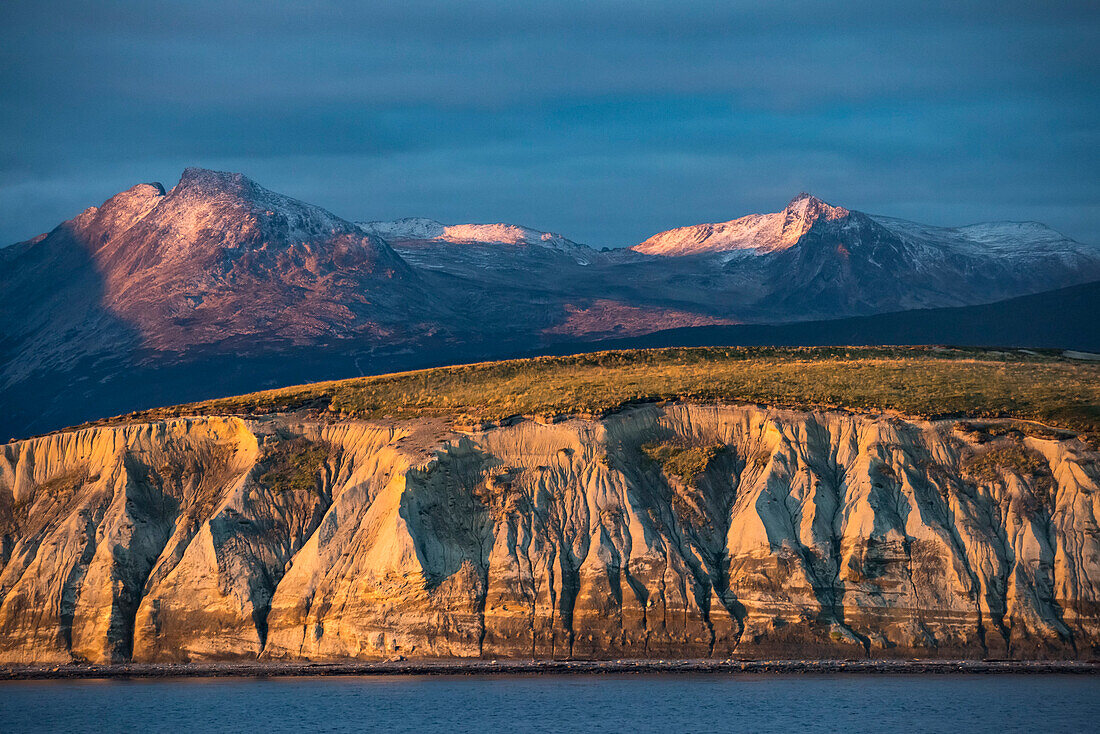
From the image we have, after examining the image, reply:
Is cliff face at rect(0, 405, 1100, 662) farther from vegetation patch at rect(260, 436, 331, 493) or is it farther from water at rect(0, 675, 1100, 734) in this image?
water at rect(0, 675, 1100, 734)

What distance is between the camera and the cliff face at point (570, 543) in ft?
258

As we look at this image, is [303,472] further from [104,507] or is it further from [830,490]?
[830,490]

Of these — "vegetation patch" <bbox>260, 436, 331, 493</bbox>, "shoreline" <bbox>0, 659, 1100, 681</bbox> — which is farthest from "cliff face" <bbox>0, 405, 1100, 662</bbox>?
"shoreline" <bbox>0, 659, 1100, 681</bbox>

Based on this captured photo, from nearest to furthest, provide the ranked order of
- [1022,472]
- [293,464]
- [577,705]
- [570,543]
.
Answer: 1. [577,705]
2. [570,543]
3. [1022,472]
4. [293,464]

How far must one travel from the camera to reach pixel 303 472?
91.1 meters

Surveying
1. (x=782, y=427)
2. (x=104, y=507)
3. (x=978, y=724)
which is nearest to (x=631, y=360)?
(x=782, y=427)

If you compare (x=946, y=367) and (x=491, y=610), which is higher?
(x=946, y=367)

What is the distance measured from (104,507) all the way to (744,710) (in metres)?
46.8

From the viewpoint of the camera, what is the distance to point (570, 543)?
83062mm

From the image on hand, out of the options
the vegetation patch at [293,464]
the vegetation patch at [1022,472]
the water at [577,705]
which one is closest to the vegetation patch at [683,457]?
the vegetation patch at [1022,472]

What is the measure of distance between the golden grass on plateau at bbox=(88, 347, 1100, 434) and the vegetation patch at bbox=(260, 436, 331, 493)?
4.66m

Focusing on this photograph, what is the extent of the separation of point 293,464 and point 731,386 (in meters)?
30.8

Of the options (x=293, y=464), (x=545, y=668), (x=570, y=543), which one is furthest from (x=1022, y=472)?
(x=293, y=464)

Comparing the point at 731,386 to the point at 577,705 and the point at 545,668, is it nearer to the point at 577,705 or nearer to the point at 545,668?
the point at 545,668
